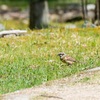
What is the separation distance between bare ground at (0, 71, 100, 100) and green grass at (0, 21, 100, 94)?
565 mm

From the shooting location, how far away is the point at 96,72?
1262cm

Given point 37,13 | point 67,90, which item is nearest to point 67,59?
point 67,90

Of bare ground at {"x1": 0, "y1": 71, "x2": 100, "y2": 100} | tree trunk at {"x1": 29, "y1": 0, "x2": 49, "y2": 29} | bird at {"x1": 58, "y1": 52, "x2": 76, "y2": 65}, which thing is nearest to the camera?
bare ground at {"x1": 0, "y1": 71, "x2": 100, "y2": 100}

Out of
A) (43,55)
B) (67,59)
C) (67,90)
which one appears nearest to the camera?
(67,90)

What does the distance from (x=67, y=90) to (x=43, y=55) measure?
3.37 meters

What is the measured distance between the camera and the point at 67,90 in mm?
11555

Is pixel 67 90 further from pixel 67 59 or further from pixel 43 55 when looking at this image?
pixel 43 55

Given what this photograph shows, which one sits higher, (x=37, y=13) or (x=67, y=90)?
(x=67, y=90)

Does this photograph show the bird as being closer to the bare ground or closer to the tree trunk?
the bare ground

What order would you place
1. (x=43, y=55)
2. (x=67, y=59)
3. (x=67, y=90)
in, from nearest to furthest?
1. (x=67, y=90)
2. (x=67, y=59)
3. (x=43, y=55)

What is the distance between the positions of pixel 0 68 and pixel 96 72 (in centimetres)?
260

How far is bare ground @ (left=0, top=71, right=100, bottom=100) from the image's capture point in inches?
435

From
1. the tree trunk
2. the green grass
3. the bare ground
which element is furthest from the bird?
the tree trunk

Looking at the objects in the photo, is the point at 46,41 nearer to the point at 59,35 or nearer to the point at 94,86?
the point at 59,35
